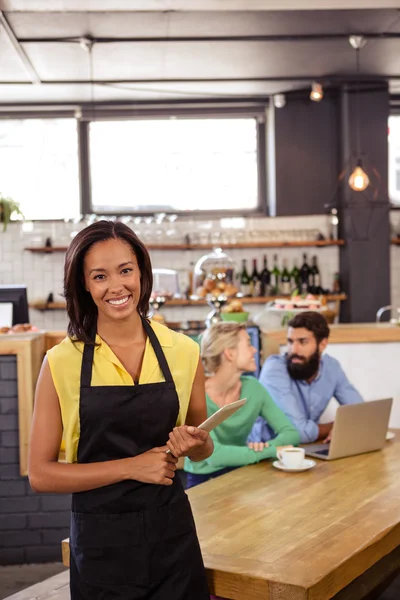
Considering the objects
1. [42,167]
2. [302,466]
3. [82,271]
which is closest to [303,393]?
[302,466]

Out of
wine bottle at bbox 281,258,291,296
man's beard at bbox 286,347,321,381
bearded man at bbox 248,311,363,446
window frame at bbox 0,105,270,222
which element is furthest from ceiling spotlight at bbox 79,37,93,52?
man's beard at bbox 286,347,321,381

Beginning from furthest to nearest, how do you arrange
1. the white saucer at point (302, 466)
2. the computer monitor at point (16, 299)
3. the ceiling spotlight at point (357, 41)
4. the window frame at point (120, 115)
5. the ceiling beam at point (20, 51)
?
1. the window frame at point (120, 115)
2. the ceiling spotlight at point (357, 41)
3. the ceiling beam at point (20, 51)
4. the computer monitor at point (16, 299)
5. the white saucer at point (302, 466)

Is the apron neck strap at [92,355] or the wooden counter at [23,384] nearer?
the apron neck strap at [92,355]

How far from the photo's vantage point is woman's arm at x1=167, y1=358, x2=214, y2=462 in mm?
1726

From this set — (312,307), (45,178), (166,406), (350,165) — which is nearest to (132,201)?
(45,178)

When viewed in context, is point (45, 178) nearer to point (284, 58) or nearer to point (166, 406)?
point (284, 58)

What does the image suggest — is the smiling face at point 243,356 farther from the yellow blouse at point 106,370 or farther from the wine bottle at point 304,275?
the wine bottle at point 304,275

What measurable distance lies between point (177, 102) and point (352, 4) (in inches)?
142

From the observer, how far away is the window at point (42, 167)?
28.4ft

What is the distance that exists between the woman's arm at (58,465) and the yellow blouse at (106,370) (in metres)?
0.02

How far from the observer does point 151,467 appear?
171 centimetres

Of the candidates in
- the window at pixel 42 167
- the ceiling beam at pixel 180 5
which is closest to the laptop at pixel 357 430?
the ceiling beam at pixel 180 5

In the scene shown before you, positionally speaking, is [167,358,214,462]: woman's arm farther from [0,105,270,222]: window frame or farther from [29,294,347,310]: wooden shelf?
[0,105,270,222]: window frame

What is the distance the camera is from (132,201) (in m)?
8.78
